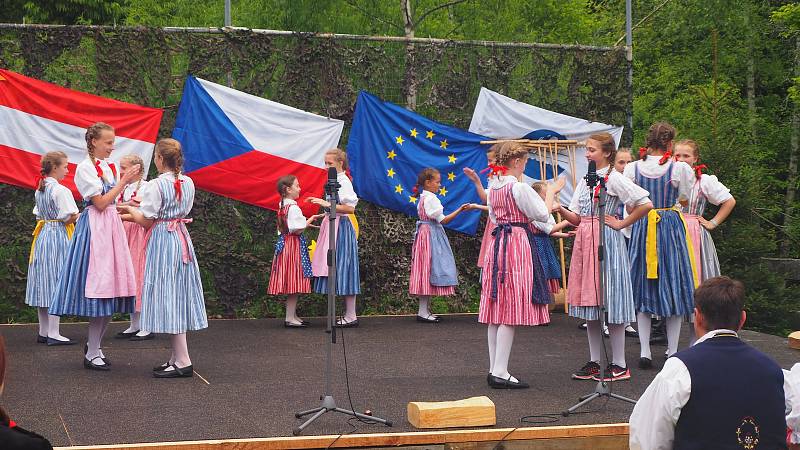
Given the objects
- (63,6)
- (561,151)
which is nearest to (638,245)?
(561,151)

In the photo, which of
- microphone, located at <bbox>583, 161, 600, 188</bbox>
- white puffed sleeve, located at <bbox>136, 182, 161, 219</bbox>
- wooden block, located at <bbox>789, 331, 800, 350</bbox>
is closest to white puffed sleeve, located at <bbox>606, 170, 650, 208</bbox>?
microphone, located at <bbox>583, 161, 600, 188</bbox>

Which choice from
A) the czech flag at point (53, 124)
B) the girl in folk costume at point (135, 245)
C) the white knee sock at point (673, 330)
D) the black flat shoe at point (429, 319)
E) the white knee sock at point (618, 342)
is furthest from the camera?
the black flat shoe at point (429, 319)

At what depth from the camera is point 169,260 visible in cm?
623

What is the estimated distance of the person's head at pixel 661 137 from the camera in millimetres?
6508

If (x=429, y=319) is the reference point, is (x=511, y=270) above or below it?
above

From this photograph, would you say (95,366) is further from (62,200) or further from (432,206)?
(432,206)

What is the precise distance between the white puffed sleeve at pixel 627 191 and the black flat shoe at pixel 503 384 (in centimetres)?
128

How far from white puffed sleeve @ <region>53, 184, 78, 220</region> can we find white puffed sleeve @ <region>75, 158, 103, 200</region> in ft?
2.78

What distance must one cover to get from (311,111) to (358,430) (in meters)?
5.16

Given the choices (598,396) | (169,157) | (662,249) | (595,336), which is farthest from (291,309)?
(598,396)

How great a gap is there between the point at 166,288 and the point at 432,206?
3.37 metres

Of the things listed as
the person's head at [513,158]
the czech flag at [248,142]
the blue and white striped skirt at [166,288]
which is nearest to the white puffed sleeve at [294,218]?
the czech flag at [248,142]

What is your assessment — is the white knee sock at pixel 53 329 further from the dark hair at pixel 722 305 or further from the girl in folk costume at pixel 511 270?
the dark hair at pixel 722 305

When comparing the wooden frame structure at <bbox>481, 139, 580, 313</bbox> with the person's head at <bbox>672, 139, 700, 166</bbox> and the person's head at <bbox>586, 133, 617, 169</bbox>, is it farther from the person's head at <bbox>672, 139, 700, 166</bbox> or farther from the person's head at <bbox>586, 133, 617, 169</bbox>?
the person's head at <bbox>586, 133, 617, 169</bbox>
